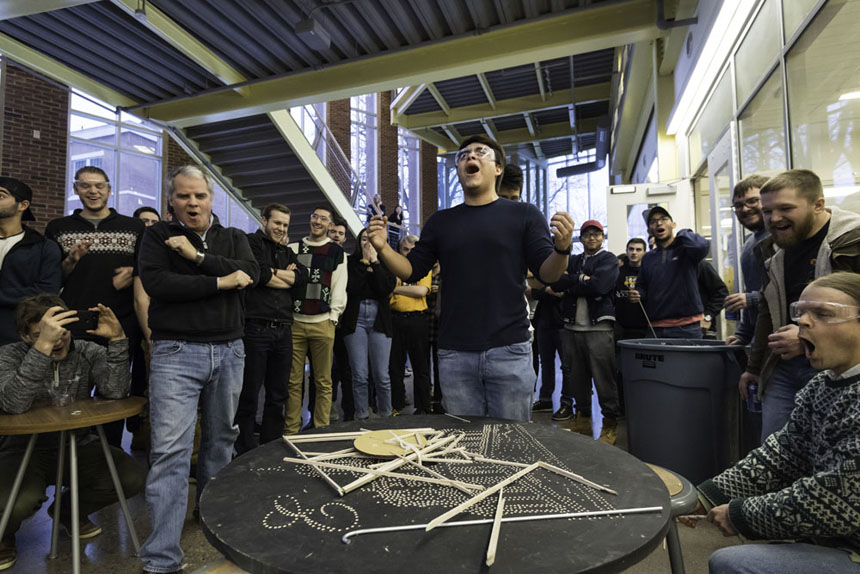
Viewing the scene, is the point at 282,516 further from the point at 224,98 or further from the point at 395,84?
the point at 224,98

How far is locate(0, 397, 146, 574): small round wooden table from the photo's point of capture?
1873 mm

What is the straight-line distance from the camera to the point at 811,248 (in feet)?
6.42

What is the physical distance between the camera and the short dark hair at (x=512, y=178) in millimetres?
2512

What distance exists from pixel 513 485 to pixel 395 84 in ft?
17.5

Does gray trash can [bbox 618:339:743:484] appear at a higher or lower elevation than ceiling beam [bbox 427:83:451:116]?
lower

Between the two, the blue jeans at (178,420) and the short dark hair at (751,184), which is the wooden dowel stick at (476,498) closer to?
the blue jeans at (178,420)

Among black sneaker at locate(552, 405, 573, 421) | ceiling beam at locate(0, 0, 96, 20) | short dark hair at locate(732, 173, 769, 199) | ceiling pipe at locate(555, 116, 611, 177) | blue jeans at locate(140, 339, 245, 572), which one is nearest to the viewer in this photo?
blue jeans at locate(140, 339, 245, 572)

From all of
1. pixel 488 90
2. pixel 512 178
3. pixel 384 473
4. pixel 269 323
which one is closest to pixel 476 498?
pixel 384 473

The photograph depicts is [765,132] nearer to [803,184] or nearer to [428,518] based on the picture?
[803,184]

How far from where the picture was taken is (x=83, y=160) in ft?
28.6

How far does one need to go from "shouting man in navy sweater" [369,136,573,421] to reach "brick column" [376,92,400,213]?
1270 cm

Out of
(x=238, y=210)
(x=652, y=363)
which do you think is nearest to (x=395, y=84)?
(x=652, y=363)

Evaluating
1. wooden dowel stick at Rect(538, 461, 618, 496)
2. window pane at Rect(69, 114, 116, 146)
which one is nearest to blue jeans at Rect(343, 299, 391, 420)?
wooden dowel stick at Rect(538, 461, 618, 496)

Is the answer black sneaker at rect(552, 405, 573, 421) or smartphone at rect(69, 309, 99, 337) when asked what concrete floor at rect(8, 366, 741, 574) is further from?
Result: black sneaker at rect(552, 405, 573, 421)
